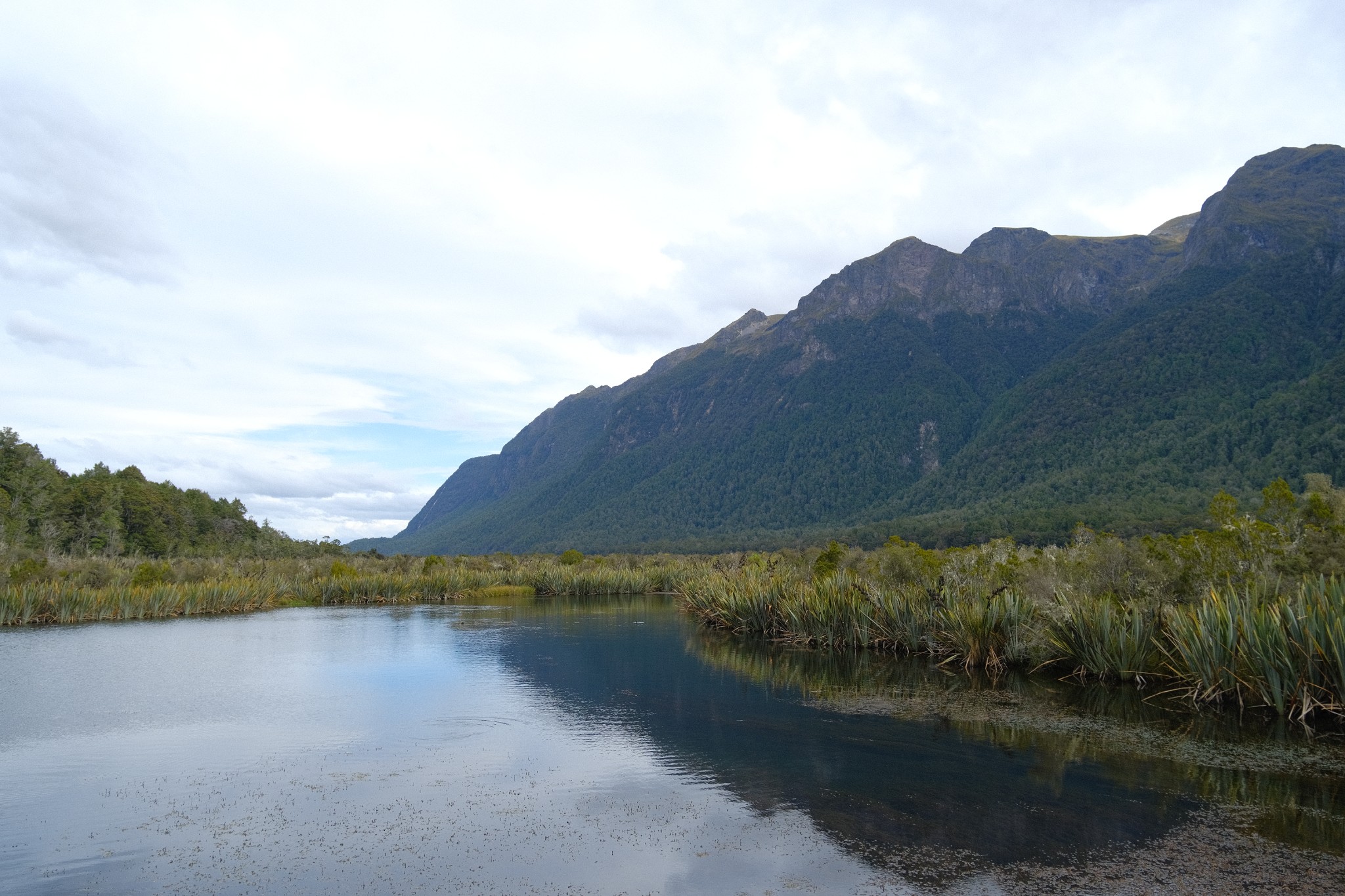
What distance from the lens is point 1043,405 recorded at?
414 feet

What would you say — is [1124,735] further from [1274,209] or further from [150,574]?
[1274,209]

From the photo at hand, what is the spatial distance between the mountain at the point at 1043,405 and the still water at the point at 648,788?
65.1 m

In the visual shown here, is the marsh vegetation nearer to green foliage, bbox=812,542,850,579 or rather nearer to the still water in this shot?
green foliage, bbox=812,542,850,579

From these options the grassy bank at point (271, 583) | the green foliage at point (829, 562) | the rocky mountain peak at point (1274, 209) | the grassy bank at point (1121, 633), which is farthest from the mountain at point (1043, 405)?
the grassy bank at point (1121, 633)

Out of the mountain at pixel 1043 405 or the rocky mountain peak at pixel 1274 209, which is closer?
the mountain at pixel 1043 405

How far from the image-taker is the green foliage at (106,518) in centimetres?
6069

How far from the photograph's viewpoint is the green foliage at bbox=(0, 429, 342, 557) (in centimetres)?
6069

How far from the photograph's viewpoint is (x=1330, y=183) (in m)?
152

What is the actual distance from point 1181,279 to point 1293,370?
45.3 meters

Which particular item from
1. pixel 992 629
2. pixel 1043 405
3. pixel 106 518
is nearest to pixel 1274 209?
pixel 1043 405

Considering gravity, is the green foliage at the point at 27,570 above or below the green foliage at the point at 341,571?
above

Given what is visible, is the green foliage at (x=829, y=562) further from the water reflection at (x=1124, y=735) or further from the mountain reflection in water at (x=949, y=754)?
the water reflection at (x=1124, y=735)

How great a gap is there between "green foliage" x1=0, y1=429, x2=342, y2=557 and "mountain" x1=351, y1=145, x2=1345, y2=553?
69.5 m

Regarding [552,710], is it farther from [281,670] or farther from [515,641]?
[515,641]
